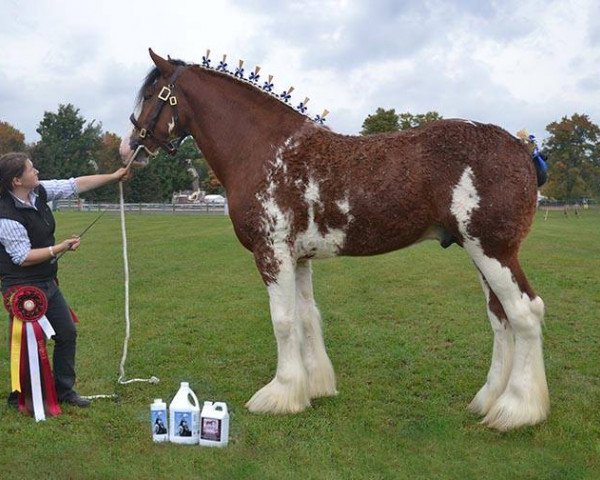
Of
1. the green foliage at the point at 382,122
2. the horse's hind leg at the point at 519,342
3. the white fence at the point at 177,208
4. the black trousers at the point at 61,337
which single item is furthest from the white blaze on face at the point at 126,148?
the white fence at the point at 177,208

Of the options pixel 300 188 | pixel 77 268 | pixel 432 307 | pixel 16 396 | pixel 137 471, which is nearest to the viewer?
pixel 137 471

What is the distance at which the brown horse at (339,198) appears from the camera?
14.0 feet

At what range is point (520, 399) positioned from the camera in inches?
173

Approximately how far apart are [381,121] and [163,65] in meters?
22.6

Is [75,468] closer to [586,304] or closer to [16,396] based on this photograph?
[16,396]

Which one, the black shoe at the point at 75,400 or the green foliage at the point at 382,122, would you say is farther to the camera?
the green foliage at the point at 382,122

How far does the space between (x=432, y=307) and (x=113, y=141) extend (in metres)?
58.1

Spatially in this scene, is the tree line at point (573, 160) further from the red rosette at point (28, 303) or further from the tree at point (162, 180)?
the red rosette at point (28, 303)

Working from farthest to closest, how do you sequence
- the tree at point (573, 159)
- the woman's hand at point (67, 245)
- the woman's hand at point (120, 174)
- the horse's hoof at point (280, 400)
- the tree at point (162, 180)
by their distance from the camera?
the tree at point (573, 159) < the tree at point (162, 180) < the woman's hand at point (120, 174) < the horse's hoof at point (280, 400) < the woman's hand at point (67, 245)

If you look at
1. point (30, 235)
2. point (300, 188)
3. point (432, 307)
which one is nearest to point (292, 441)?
point (300, 188)

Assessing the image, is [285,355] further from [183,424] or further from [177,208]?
[177,208]

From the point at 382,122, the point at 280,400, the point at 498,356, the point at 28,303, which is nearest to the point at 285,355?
the point at 280,400

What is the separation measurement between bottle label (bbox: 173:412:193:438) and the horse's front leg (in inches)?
29.1

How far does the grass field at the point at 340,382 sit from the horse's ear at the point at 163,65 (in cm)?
283
